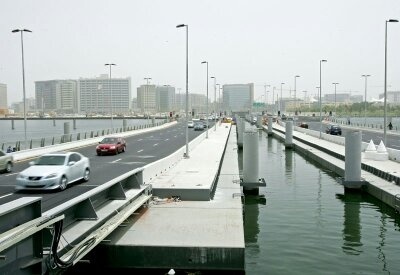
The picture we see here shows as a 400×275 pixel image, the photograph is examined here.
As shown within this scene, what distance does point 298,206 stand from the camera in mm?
23938

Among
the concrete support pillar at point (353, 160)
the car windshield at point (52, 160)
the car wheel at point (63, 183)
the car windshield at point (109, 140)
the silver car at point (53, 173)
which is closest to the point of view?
the silver car at point (53, 173)

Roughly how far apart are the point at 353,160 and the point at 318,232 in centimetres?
808

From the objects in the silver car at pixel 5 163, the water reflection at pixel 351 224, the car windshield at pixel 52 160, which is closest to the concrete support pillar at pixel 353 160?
the water reflection at pixel 351 224

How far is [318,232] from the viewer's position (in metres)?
18.6

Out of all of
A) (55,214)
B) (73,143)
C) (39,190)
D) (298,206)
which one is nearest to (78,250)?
(55,214)

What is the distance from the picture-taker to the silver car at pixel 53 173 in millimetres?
20531

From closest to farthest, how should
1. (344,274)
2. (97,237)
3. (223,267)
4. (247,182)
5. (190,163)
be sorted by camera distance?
(97,237) → (223,267) → (344,274) → (247,182) → (190,163)

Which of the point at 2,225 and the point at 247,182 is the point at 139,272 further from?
the point at 247,182

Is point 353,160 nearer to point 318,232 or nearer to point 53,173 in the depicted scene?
point 318,232

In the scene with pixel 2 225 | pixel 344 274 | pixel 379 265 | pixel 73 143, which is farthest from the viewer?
pixel 73 143

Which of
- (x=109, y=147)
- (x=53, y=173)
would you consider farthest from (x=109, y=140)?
(x=53, y=173)

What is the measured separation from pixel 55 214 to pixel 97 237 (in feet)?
5.22

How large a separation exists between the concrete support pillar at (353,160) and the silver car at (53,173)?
14.2 metres

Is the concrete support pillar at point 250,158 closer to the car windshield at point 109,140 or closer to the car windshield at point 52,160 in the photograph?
the car windshield at point 52,160
